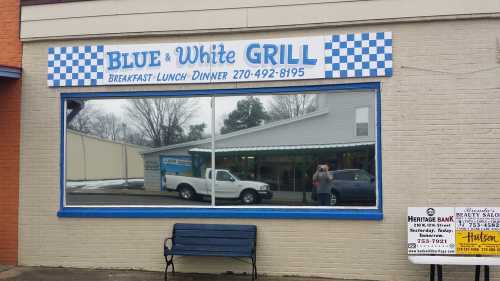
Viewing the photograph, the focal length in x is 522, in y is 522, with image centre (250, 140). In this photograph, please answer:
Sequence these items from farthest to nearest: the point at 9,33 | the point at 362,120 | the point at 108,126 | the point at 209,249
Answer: the point at 9,33, the point at 108,126, the point at 362,120, the point at 209,249

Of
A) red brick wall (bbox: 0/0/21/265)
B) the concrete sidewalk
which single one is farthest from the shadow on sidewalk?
red brick wall (bbox: 0/0/21/265)

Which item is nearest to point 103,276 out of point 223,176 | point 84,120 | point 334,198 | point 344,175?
point 223,176

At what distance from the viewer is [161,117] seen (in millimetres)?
8297

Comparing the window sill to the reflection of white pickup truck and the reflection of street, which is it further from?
the reflection of white pickup truck

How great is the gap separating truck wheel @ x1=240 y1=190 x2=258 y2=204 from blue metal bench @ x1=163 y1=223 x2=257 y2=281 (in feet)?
1.42

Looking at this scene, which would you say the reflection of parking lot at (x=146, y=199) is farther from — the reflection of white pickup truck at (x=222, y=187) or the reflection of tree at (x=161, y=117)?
the reflection of tree at (x=161, y=117)

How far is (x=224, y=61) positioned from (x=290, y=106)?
1218mm

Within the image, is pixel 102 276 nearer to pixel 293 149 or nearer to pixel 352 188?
pixel 293 149

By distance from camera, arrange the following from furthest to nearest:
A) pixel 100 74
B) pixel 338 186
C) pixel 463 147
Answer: pixel 100 74
pixel 338 186
pixel 463 147

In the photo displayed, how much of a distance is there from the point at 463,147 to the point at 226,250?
365 centimetres

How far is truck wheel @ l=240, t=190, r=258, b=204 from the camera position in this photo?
799 centimetres

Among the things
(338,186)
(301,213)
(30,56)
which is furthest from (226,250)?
(30,56)

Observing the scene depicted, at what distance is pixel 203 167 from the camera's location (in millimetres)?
8164

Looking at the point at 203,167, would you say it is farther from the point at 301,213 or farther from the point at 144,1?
the point at 144,1
